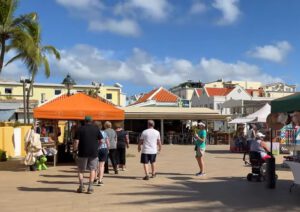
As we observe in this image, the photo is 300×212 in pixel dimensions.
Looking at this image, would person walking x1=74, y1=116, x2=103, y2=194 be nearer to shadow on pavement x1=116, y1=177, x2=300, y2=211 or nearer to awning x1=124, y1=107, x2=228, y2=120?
shadow on pavement x1=116, y1=177, x2=300, y2=211

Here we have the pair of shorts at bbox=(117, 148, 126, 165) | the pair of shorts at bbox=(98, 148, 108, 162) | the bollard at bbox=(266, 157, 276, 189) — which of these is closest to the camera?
the bollard at bbox=(266, 157, 276, 189)

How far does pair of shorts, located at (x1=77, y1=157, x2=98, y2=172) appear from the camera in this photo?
33.6 feet

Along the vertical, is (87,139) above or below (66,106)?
below

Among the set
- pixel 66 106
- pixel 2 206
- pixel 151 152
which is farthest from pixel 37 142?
pixel 2 206

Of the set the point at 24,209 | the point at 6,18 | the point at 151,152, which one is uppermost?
the point at 6,18

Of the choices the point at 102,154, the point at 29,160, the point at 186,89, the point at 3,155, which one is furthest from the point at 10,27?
the point at 186,89

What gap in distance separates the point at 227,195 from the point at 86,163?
3.14 meters

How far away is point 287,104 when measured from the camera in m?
10.8

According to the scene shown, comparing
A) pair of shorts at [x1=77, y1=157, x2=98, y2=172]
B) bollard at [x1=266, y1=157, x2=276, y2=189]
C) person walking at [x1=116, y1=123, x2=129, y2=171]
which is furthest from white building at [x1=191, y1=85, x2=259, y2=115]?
pair of shorts at [x1=77, y1=157, x2=98, y2=172]

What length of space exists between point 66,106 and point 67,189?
19.6 ft

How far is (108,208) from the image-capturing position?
28.0 ft

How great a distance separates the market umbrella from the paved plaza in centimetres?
183

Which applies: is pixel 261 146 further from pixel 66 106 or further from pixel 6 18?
pixel 6 18

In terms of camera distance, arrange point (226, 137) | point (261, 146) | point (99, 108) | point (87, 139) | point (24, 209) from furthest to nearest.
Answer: point (226, 137)
point (99, 108)
point (261, 146)
point (87, 139)
point (24, 209)
